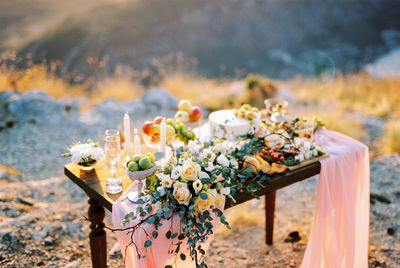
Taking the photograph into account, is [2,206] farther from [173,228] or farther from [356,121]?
[356,121]

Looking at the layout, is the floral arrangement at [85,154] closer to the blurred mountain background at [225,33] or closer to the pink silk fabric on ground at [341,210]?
the pink silk fabric on ground at [341,210]

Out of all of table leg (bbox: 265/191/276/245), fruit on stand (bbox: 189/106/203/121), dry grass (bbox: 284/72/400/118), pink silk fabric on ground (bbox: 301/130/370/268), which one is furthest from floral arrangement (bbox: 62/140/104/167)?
dry grass (bbox: 284/72/400/118)

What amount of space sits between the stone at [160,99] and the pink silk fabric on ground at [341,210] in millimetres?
4133

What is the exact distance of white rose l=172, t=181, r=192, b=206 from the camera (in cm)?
146

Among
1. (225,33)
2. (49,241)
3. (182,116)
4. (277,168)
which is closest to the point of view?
(277,168)

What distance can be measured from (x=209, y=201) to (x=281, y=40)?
17.6 metres

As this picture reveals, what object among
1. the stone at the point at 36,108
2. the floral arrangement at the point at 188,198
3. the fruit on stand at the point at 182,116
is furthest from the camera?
the stone at the point at 36,108

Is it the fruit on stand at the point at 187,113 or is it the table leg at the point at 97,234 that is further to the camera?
the fruit on stand at the point at 187,113

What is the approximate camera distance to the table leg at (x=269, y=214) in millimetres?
2791

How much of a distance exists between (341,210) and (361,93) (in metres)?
5.16

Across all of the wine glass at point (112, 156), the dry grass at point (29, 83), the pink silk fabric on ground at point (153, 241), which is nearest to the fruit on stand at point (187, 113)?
the wine glass at point (112, 156)

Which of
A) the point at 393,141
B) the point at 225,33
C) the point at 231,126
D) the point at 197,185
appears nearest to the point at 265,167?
the point at 231,126

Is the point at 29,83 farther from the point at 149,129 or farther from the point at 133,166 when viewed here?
the point at 133,166

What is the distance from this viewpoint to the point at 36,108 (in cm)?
559
